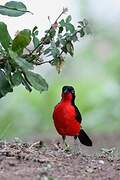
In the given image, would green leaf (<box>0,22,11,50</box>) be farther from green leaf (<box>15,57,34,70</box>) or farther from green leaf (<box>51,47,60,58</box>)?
green leaf (<box>51,47,60,58</box>)

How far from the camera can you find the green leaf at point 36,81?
17.6ft

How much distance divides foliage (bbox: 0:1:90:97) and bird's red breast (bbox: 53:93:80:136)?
60cm

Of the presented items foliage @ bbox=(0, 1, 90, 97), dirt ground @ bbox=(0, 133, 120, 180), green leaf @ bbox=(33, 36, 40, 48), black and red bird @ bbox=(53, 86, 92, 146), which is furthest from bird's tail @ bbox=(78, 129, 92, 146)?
green leaf @ bbox=(33, 36, 40, 48)

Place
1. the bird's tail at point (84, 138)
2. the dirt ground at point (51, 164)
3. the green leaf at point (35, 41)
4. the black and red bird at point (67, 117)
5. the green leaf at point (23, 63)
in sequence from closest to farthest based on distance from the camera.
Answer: the dirt ground at point (51, 164) → the green leaf at point (23, 63) → the green leaf at point (35, 41) → the black and red bird at point (67, 117) → the bird's tail at point (84, 138)

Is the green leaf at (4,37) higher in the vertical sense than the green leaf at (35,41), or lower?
lower

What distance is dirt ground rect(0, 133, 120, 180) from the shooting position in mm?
4695

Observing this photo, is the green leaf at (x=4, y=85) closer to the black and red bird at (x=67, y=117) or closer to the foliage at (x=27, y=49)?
the foliage at (x=27, y=49)

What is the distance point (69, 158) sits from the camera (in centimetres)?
543

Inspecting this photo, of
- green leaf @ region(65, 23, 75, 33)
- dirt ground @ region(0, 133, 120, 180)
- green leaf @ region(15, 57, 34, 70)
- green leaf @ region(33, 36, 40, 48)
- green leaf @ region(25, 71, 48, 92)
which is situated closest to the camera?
dirt ground @ region(0, 133, 120, 180)

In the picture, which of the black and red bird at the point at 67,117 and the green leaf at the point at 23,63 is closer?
the green leaf at the point at 23,63

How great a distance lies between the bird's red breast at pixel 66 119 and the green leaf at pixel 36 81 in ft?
2.63

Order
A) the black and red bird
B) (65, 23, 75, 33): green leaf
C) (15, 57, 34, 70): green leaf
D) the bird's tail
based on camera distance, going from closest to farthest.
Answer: (15, 57, 34, 70): green leaf → (65, 23, 75, 33): green leaf → the black and red bird → the bird's tail

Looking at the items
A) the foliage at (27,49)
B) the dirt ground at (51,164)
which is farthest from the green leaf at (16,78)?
the dirt ground at (51,164)

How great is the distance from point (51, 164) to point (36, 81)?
681 millimetres
